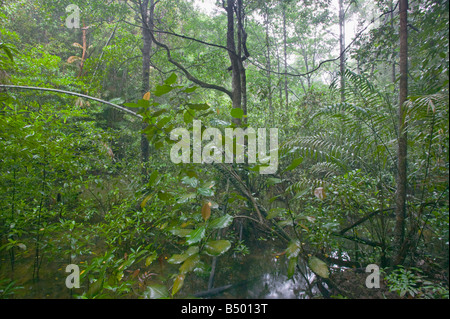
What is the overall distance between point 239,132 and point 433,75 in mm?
1089

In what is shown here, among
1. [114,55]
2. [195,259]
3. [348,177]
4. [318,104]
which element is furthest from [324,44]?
[195,259]

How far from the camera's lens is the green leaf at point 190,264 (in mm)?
901

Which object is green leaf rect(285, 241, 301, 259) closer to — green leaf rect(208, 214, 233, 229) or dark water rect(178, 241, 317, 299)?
green leaf rect(208, 214, 233, 229)

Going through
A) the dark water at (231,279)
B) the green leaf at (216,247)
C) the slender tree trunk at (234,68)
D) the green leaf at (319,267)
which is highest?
the slender tree trunk at (234,68)

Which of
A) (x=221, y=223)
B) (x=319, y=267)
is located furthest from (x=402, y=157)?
(x=221, y=223)

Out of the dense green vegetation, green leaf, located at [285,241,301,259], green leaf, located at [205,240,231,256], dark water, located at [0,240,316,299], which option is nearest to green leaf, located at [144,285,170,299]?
the dense green vegetation

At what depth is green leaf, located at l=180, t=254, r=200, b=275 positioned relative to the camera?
0.90 metres

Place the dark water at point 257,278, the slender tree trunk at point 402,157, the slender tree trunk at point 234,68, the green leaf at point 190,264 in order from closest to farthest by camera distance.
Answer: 1. the green leaf at point 190,264
2. the slender tree trunk at point 402,157
3. the dark water at point 257,278
4. the slender tree trunk at point 234,68

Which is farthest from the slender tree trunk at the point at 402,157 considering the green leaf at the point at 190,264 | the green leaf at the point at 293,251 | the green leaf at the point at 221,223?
the green leaf at the point at 190,264

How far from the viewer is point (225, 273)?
229 cm

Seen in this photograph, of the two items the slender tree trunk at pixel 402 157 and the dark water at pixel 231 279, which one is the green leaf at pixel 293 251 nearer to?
the dark water at pixel 231 279

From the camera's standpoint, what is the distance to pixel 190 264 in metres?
0.93

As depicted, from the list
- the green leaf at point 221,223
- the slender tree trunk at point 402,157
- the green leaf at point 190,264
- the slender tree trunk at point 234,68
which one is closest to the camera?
the green leaf at point 190,264

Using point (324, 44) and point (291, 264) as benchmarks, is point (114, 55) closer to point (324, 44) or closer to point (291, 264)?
point (291, 264)
